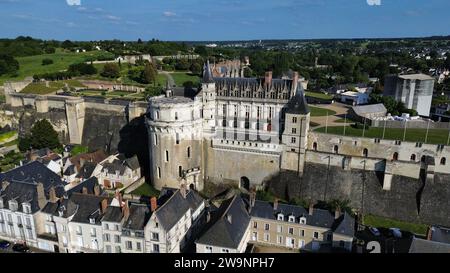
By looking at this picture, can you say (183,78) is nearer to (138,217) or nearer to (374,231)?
(138,217)

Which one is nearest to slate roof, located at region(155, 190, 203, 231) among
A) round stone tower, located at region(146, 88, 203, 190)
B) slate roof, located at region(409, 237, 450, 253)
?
round stone tower, located at region(146, 88, 203, 190)

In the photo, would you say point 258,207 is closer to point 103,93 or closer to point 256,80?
point 256,80

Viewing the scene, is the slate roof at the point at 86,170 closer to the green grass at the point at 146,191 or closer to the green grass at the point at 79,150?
the green grass at the point at 146,191

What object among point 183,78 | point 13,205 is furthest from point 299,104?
point 183,78

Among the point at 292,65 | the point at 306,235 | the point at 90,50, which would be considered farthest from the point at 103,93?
the point at 292,65

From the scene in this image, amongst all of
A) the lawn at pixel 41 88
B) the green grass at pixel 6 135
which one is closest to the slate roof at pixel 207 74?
the lawn at pixel 41 88
